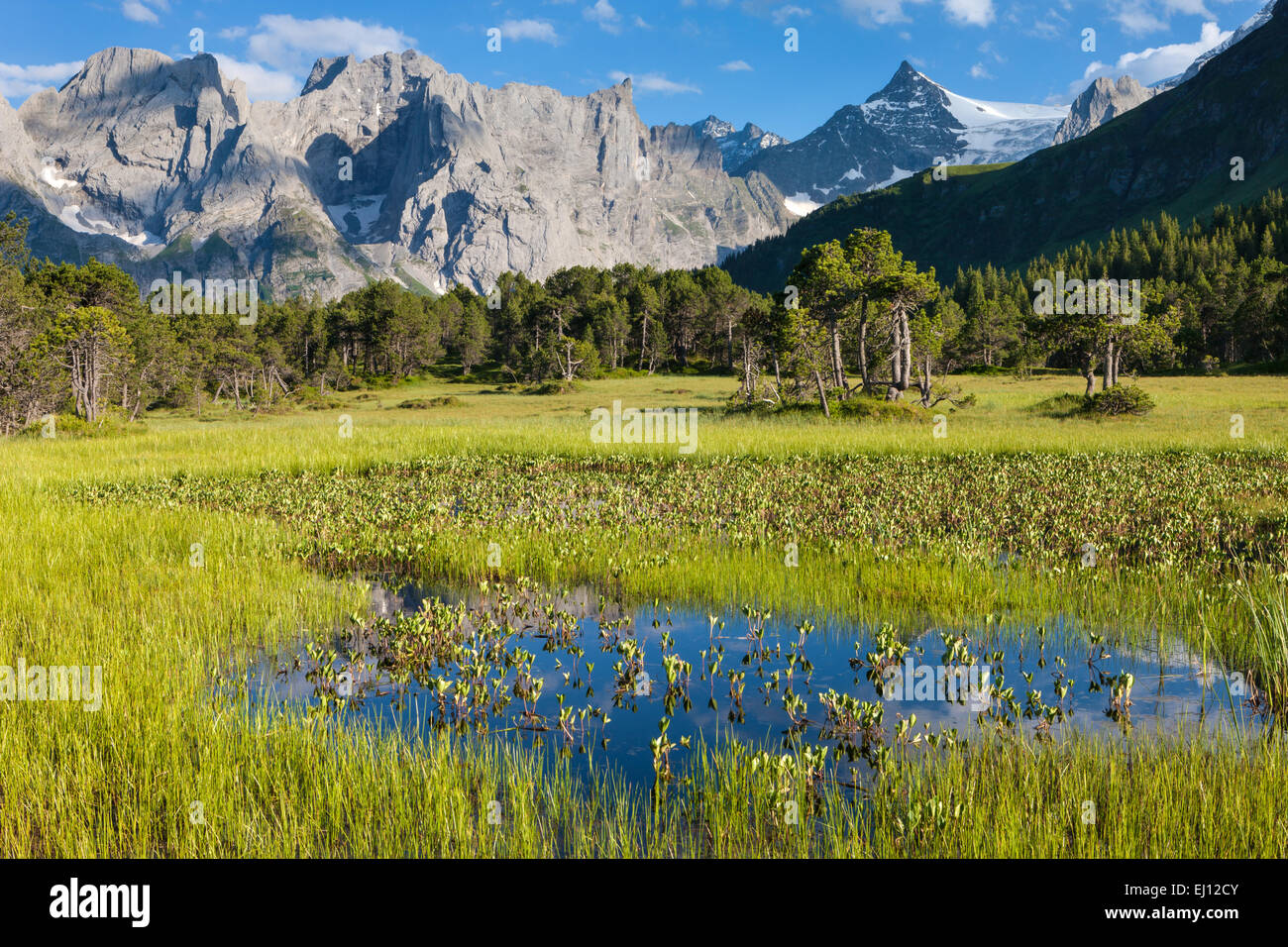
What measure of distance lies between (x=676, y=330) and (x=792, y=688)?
120m

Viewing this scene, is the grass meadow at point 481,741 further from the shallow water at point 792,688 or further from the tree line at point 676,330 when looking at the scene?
the tree line at point 676,330

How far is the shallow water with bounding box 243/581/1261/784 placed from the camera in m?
6.10

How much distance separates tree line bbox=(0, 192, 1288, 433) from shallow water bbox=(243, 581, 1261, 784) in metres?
35.4

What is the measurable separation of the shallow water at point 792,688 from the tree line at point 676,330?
116ft

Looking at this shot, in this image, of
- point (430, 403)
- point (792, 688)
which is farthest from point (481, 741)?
point (430, 403)

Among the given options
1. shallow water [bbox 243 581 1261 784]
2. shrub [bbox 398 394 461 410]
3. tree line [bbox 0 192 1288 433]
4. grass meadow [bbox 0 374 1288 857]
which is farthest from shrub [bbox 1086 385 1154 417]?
shrub [bbox 398 394 461 410]

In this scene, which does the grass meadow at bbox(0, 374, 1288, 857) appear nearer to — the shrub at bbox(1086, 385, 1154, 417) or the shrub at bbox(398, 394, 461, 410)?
the shrub at bbox(1086, 385, 1154, 417)

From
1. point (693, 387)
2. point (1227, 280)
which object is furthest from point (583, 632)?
point (1227, 280)

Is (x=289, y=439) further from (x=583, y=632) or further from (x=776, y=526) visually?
(x=583, y=632)

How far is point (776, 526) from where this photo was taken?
1436 centimetres

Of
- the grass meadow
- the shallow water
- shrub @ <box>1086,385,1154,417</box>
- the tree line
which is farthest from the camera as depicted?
the tree line

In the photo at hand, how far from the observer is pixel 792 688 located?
7.11 meters

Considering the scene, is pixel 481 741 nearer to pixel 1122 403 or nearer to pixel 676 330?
pixel 1122 403
